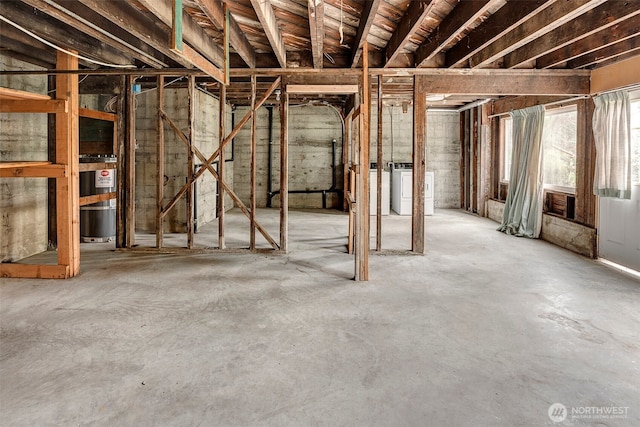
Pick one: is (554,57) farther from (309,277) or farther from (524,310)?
(309,277)

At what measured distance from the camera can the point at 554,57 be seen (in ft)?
16.7

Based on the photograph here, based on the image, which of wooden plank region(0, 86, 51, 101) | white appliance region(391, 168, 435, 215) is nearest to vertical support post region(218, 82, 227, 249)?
wooden plank region(0, 86, 51, 101)

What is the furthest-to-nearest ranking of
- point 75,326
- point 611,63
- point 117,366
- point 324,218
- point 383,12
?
point 324,218, point 611,63, point 383,12, point 75,326, point 117,366

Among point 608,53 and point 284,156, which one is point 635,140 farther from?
point 284,156

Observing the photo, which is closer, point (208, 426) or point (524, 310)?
point (208, 426)

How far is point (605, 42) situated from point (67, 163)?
5299 millimetres

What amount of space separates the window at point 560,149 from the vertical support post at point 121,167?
5801mm

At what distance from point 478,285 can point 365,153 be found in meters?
1.64

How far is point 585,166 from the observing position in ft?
18.5

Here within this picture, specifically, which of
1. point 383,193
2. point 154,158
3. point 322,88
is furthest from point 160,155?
point 383,193

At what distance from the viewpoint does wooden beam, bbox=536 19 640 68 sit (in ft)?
13.1

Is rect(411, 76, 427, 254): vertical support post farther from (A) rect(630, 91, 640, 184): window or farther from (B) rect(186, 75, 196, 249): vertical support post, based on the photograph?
(B) rect(186, 75, 196, 249): vertical support post

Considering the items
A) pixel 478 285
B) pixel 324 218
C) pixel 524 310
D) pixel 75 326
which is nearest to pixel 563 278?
pixel 478 285

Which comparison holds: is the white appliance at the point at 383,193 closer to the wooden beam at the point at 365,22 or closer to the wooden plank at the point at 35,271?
the wooden beam at the point at 365,22
